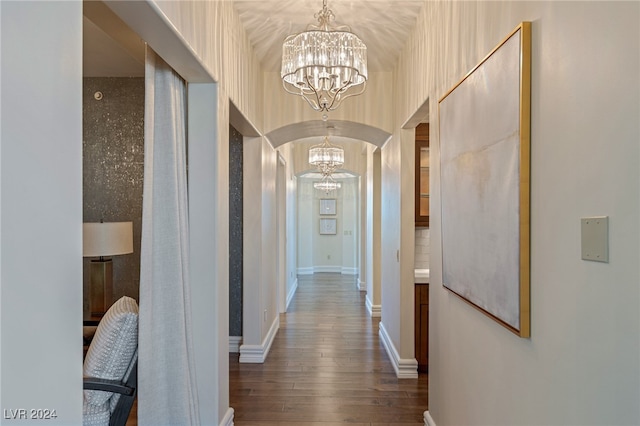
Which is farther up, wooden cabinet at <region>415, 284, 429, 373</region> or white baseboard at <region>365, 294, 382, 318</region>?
wooden cabinet at <region>415, 284, 429, 373</region>

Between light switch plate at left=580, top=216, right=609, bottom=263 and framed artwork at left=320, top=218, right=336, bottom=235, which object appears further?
framed artwork at left=320, top=218, right=336, bottom=235

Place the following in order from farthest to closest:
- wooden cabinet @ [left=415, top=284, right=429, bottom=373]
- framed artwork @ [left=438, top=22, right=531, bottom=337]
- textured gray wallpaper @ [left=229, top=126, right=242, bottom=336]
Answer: textured gray wallpaper @ [left=229, top=126, right=242, bottom=336]
wooden cabinet @ [left=415, top=284, right=429, bottom=373]
framed artwork @ [left=438, top=22, right=531, bottom=337]

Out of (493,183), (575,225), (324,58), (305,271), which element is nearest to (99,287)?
(324,58)

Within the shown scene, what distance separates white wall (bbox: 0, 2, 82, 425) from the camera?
93 centimetres

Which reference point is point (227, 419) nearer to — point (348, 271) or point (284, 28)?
point (284, 28)

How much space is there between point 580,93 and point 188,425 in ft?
7.54

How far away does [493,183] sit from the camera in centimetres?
163

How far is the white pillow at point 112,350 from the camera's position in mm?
2057

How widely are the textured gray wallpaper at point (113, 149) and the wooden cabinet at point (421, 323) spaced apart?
2.82 m

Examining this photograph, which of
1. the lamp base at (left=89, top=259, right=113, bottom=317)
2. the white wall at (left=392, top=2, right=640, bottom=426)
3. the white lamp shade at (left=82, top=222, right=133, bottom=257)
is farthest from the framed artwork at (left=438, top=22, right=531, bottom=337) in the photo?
the lamp base at (left=89, top=259, right=113, bottom=317)

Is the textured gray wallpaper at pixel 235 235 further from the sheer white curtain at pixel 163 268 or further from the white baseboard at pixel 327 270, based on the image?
the white baseboard at pixel 327 270

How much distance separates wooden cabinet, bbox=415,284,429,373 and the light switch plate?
2.86m

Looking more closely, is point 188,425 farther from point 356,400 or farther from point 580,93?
point 580,93

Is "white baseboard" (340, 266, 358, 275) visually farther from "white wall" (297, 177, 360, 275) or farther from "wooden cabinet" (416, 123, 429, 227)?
"wooden cabinet" (416, 123, 429, 227)
